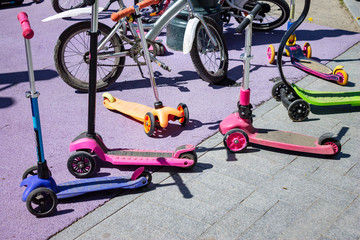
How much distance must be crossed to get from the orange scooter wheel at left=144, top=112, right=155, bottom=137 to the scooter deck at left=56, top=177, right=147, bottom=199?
88 centimetres

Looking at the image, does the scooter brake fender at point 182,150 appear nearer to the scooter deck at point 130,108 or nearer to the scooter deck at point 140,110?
A: the scooter deck at point 140,110

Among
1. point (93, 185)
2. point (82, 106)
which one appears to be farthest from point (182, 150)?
point (82, 106)

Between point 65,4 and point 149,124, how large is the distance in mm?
5146

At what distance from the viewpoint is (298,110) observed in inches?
197

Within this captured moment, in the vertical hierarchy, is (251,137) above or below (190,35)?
below

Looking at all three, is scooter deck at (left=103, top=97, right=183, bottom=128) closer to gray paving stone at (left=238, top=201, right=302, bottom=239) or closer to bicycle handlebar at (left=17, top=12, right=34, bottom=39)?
gray paving stone at (left=238, top=201, right=302, bottom=239)

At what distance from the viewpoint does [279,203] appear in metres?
3.70

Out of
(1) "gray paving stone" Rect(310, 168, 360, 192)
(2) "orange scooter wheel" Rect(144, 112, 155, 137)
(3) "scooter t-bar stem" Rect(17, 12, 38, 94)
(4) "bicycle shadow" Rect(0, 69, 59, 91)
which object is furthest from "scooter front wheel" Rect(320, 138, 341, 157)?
(4) "bicycle shadow" Rect(0, 69, 59, 91)

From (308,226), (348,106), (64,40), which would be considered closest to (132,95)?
(64,40)

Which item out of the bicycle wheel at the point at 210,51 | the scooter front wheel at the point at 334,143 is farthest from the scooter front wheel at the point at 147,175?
the bicycle wheel at the point at 210,51

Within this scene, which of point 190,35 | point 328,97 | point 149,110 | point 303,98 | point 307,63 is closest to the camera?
point 149,110

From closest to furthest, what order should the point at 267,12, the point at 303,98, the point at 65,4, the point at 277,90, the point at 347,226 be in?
the point at 347,226, the point at 303,98, the point at 277,90, the point at 267,12, the point at 65,4

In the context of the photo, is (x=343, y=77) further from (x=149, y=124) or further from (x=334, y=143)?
(x=149, y=124)

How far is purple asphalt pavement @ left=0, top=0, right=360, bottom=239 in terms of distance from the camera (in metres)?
3.77
